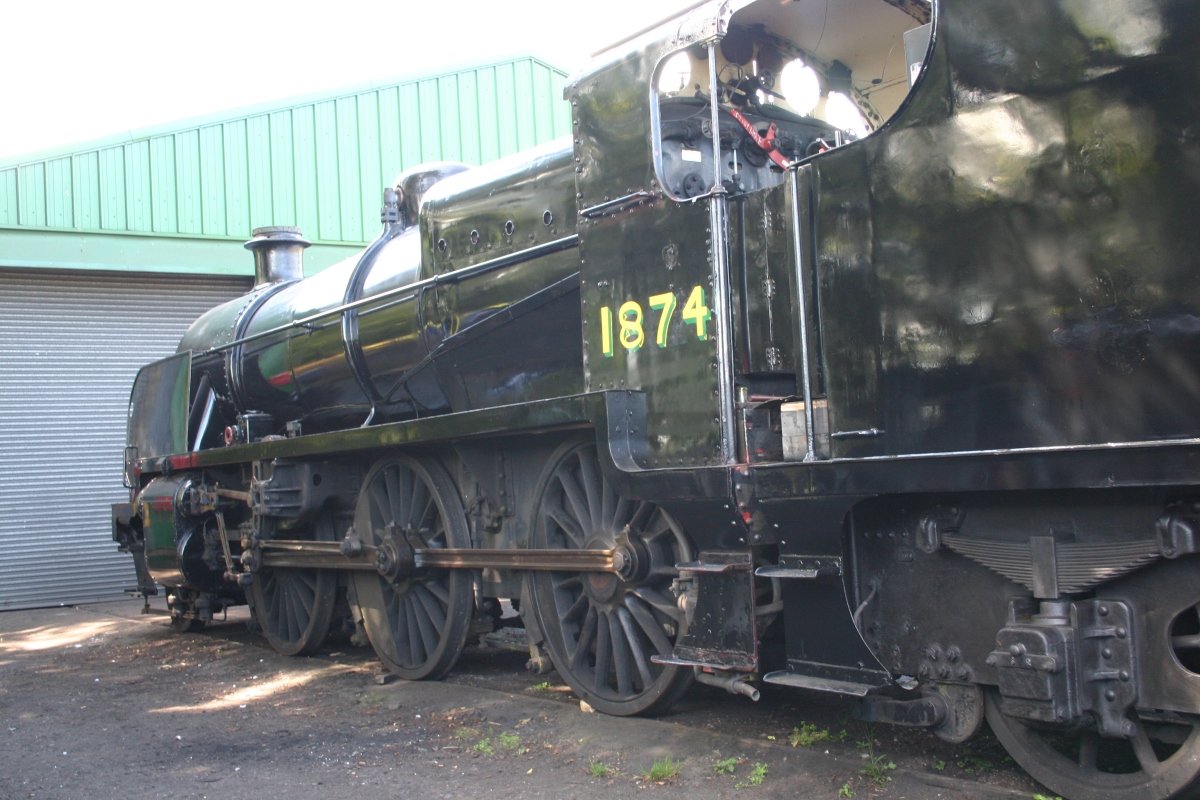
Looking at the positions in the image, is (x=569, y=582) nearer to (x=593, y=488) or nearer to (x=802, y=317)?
(x=593, y=488)

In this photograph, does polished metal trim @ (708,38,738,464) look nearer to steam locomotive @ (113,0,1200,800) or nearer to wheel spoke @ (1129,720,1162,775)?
steam locomotive @ (113,0,1200,800)

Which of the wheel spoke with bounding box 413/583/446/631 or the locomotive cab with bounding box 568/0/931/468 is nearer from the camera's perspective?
the locomotive cab with bounding box 568/0/931/468

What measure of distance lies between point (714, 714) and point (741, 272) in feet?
6.60

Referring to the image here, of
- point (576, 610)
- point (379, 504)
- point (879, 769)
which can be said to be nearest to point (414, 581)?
point (379, 504)

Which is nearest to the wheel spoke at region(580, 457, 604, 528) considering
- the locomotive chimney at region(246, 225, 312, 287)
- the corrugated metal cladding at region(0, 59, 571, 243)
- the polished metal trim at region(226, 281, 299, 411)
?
the polished metal trim at region(226, 281, 299, 411)

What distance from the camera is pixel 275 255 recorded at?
30.1 ft

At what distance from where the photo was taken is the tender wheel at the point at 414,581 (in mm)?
5898

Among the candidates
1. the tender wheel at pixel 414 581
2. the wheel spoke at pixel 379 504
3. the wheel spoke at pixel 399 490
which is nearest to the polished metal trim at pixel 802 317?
the tender wheel at pixel 414 581

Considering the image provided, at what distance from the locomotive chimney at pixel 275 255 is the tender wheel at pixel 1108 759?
7112 millimetres

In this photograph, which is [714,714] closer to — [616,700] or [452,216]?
[616,700]

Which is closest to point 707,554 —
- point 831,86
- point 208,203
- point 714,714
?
point 714,714

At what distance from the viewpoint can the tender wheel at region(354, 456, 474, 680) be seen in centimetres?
590

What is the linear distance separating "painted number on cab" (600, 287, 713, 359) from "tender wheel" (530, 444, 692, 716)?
0.64 meters

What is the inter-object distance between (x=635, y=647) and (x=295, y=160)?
30.4 feet
